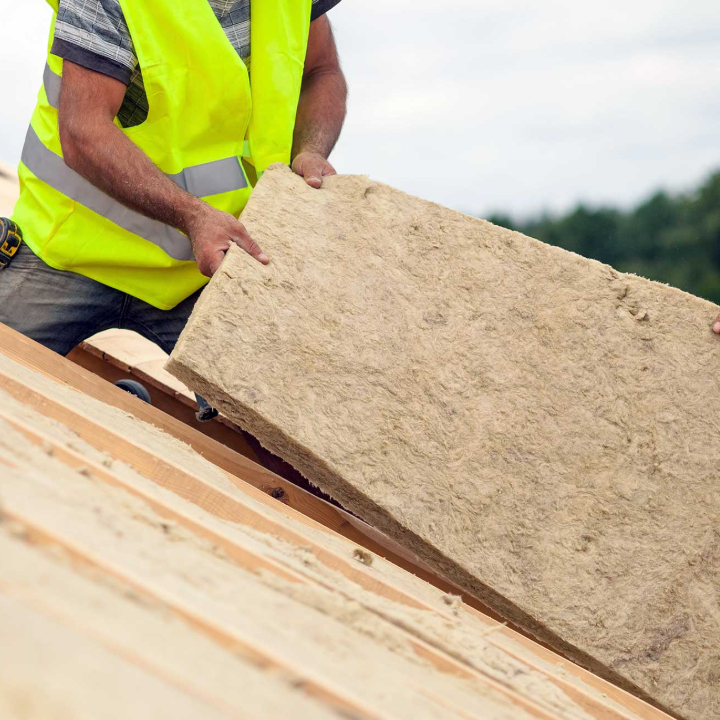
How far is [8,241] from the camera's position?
2.68 meters

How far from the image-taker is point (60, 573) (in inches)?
28.1

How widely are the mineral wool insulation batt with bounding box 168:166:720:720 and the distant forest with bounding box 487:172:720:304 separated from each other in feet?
74.4

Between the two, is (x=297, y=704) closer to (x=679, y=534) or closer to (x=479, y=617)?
(x=479, y=617)

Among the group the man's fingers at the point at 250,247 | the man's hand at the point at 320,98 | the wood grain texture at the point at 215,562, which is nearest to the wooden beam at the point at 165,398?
the man's fingers at the point at 250,247

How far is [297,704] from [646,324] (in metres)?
1.96

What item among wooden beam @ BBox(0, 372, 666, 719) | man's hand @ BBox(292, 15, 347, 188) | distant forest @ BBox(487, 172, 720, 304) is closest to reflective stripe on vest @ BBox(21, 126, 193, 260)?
man's hand @ BBox(292, 15, 347, 188)

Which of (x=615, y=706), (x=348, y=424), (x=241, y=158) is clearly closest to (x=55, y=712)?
(x=615, y=706)

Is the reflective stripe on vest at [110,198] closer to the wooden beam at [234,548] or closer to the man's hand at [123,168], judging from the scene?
the man's hand at [123,168]

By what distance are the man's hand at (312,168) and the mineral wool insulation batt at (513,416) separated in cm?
36

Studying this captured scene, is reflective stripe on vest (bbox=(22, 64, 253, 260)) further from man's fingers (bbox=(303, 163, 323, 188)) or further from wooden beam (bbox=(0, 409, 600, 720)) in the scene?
wooden beam (bbox=(0, 409, 600, 720))

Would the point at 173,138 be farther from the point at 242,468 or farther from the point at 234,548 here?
the point at 234,548

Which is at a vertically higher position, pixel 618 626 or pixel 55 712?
pixel 618 626

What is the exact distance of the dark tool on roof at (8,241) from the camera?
2.66m

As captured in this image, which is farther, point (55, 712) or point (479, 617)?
point (479, 617)
